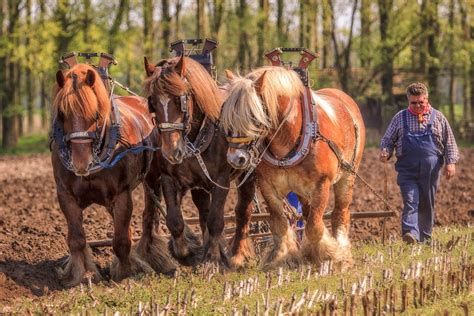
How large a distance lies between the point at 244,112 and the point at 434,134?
277 centimetres

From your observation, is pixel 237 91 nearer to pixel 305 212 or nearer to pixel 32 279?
pixel 305 212

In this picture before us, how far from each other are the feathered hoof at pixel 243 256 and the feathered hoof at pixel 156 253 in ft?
2.05

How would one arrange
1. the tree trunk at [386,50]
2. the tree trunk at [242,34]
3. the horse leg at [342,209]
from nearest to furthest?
the horse leg at [342,209]
the tree trunk at [386,50]
the tree trunk at [242,34]

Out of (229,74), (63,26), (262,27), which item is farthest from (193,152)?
(262,27)

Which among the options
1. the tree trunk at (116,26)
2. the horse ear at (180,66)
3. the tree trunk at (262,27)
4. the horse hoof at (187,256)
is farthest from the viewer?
the tree trunk at (262,27)

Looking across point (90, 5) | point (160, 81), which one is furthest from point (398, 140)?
point (90, 5)

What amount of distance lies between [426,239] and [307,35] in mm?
25280

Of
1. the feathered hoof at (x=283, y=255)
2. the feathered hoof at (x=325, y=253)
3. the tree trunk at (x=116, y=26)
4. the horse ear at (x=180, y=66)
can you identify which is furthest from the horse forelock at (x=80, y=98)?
the tree trunk at (x=116, y=26)

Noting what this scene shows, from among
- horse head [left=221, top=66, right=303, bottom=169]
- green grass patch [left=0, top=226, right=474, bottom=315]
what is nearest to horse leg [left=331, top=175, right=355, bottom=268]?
green grass patch [left=0, top=226, right=474, bottom=315]

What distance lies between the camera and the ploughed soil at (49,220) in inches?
309

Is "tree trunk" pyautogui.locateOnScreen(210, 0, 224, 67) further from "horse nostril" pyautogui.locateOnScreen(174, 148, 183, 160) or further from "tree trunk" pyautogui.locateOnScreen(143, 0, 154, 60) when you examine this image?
"horse nostril" pyautogui.locateOnScreen(174, 148, 183, 160)

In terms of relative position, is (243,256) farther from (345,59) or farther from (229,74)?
(345,59)

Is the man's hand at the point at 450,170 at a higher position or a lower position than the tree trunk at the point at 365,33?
lower

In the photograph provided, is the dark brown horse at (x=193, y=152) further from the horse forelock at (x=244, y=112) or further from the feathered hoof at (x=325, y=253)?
the feathered hoof at (x=325, y=253)
